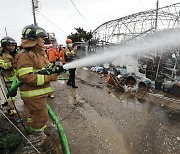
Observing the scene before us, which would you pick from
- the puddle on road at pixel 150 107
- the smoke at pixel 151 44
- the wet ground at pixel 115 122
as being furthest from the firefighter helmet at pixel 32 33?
the puddle on road at pixel 150 107

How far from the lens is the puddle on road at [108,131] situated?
3.78 m

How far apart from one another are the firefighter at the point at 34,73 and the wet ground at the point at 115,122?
105 centimetres

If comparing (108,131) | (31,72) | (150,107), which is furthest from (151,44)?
(31,72)

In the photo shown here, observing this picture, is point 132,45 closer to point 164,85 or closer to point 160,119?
point 164,85

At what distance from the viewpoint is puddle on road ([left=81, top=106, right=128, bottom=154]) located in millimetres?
3785

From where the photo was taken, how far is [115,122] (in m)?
4.86

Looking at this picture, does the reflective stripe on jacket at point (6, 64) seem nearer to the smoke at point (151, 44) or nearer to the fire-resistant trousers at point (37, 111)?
the fire-resistant trousers at point (37, 111)

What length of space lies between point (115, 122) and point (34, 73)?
2.73m

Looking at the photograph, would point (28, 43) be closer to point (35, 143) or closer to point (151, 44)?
point (35, 143)

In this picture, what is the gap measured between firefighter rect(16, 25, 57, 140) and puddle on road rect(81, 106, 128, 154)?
1548 millimetres

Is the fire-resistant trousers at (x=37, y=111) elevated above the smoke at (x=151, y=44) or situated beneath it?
situated beneath

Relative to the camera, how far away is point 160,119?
5066 mm

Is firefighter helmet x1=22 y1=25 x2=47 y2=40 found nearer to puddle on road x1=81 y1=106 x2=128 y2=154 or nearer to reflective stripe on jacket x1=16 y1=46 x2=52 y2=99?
reflective stripe on jacket x1=16 y1=46 x2=52 y2=99

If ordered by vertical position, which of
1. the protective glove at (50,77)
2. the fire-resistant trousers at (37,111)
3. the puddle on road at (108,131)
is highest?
the protective glove at (50,77)
